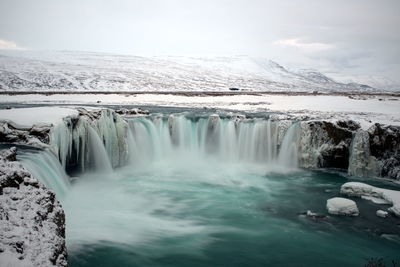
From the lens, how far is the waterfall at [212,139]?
57.2 feet

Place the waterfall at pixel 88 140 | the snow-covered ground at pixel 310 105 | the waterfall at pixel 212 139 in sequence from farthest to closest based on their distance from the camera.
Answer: the snow-covered ground at pixel 310 105 < the waterfall at pixel 212 139 < the waterfall at pixel 88 140

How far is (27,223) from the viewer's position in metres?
4.56

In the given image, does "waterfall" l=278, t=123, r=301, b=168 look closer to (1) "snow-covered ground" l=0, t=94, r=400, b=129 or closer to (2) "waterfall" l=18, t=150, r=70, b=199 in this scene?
(1) "snow-covered ground" l=0, t=94, r=400, b=129

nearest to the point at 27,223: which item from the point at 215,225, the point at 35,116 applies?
the point at 215,225

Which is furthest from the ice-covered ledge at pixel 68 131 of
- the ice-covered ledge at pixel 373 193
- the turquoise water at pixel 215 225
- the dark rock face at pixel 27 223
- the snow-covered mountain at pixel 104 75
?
the snow-covered mountain at pixel 104 75

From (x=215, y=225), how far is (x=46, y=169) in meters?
5.15

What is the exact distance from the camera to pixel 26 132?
1050cm

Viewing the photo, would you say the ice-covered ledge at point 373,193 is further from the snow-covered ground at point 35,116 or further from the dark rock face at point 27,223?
the snow-covered ground at point 35,116

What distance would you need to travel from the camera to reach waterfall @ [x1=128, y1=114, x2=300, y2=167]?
17.4 m

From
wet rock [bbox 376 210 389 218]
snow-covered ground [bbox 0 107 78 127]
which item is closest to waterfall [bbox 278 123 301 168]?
wet rock [bbox 376 210 389 218]

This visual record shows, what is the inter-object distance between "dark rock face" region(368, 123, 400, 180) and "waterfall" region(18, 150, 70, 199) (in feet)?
43.4

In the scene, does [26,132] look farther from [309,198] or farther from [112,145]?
[309,198]

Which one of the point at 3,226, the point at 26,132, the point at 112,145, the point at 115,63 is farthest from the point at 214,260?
the point at 115,63

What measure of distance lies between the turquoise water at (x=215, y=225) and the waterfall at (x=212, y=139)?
2.84m
